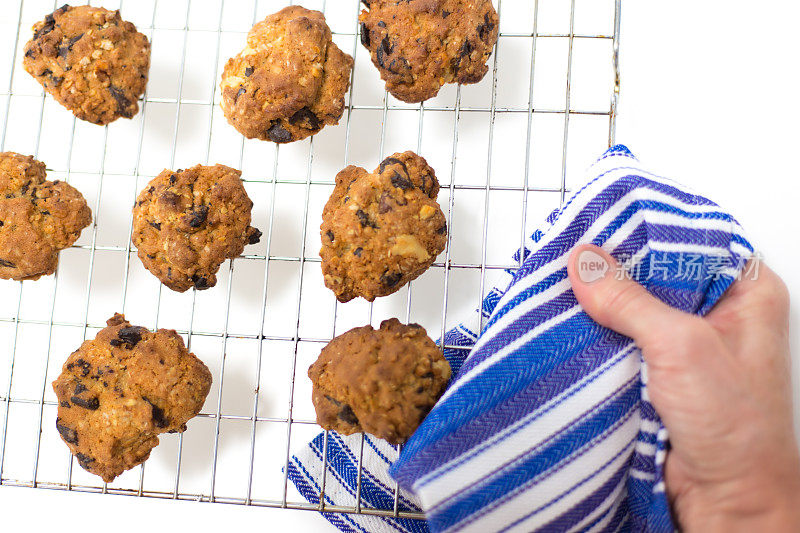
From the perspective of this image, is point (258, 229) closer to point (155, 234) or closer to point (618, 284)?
point (155, 234)

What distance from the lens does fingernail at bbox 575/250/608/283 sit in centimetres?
127

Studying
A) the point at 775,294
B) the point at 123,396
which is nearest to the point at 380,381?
the point at 123,396

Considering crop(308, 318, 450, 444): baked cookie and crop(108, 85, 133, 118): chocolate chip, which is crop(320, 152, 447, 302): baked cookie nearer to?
crop(308, 318, 450, 444): baked cookie

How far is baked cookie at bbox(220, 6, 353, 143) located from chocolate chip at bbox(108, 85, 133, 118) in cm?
27

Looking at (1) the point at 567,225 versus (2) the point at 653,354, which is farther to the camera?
(1) the point at 567,225

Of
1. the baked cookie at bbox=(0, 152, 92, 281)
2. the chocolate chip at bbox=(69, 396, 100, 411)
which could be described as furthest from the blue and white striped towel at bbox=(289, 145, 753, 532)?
the baked cookie at bbox=(0, 152, 92, 281)

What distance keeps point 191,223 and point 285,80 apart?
0.38 metres

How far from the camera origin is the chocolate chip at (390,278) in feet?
4.27

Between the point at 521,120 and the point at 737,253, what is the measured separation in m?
0.61

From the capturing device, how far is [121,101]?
4.83ft

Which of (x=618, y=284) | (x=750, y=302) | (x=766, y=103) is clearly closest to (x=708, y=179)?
(x=766, y=103)

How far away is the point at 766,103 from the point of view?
1.56m

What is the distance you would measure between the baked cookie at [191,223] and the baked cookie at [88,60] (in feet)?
0.89

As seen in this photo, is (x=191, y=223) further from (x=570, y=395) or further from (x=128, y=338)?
(x=570, y=395)
